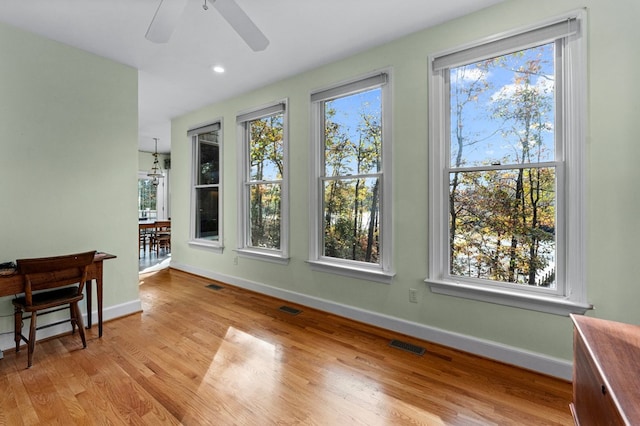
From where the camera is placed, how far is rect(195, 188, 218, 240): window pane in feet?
15.8

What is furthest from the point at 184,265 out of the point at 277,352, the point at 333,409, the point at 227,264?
the point at 333,409

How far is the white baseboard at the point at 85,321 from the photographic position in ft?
8.30

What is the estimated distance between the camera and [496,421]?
1690 millimetres

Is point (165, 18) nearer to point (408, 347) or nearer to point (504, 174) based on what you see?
point (504, 174)

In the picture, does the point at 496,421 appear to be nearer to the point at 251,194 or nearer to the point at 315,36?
the point at 315,36

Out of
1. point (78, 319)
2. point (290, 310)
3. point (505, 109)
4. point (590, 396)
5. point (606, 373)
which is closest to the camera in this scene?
point (606, 373)

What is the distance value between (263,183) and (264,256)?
0.99 m

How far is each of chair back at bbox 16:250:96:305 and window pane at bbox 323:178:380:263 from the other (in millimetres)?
2245

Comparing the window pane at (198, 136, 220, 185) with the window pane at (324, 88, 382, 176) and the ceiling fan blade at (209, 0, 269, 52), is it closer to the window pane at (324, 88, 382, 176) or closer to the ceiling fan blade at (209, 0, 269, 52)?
the window pane at (324, 88, 382, 176)

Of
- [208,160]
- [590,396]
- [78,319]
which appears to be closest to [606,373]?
[590,396]

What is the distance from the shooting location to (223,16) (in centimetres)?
199

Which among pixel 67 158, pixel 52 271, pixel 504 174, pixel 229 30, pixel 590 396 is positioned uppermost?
pixel 229 30

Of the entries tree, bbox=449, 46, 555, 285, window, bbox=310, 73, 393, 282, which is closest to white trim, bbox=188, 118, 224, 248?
window, bbox=310, 73, 393, 282

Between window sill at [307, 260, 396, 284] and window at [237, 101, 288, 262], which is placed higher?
window at [237, 101, 288, 262]
